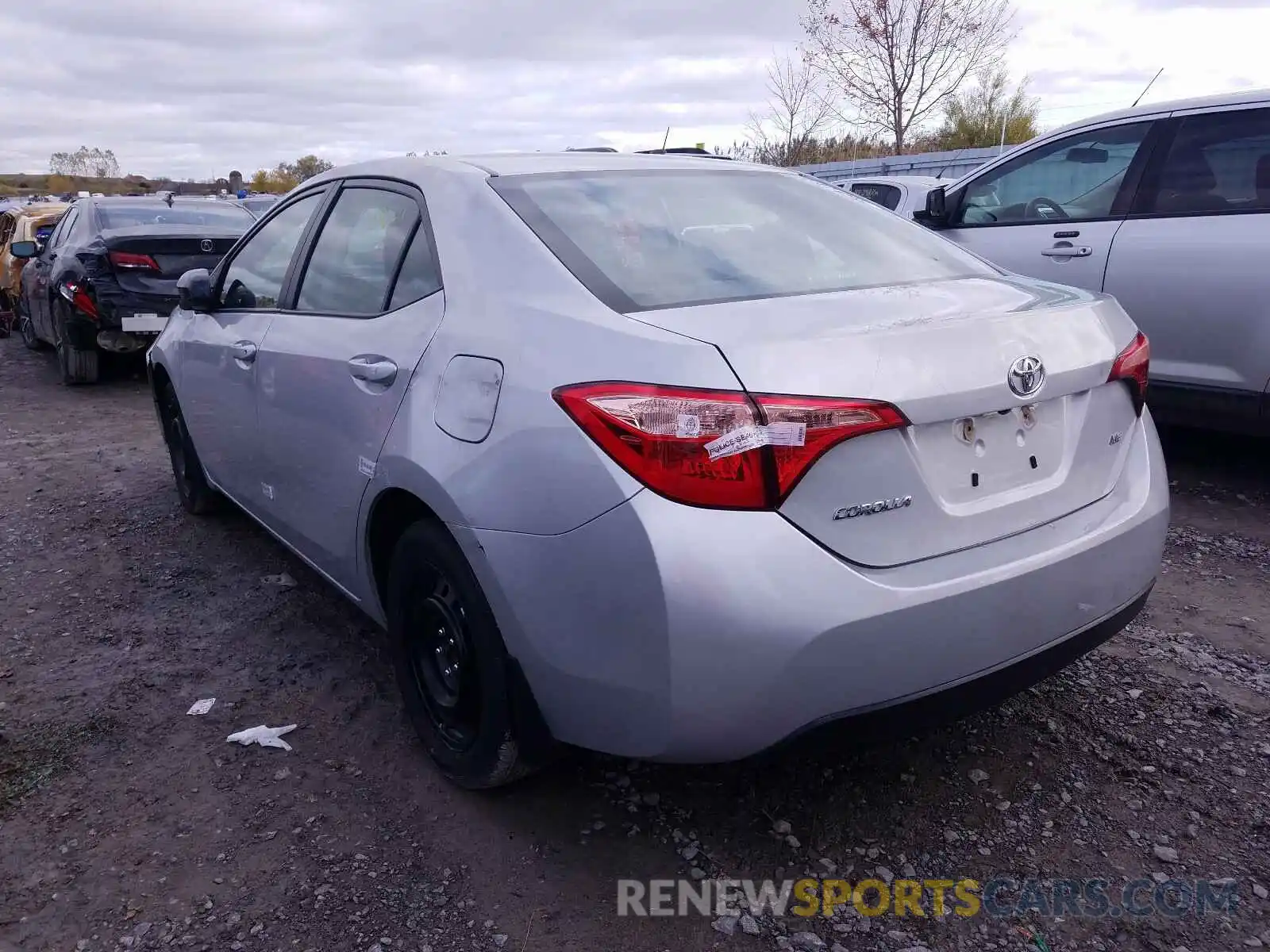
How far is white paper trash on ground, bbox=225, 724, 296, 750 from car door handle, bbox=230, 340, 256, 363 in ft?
4.24

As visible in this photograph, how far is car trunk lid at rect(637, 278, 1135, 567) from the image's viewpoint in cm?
197

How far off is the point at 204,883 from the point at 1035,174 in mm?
5211

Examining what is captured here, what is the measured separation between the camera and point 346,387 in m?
2.84

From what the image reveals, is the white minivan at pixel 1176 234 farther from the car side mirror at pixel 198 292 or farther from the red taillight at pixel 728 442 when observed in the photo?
the car side mirror at pixel 198 292

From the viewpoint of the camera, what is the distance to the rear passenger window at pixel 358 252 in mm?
2928

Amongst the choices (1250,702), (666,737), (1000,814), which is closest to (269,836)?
(666,737)

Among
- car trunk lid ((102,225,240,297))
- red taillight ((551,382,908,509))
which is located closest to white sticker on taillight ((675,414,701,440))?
red taillight ((551,382,908,509))

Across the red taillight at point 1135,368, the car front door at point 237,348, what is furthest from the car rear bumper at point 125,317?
the red taillight at point 1135,368

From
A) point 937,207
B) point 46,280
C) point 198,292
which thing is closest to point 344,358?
point 198,292

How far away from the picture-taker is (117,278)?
813 cm

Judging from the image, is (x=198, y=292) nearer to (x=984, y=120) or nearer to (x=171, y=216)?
(x=171, y=216)

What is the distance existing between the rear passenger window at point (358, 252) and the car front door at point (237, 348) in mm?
235

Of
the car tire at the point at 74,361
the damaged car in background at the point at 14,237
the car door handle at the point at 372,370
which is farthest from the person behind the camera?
the damaged car in background at the point at 14,237

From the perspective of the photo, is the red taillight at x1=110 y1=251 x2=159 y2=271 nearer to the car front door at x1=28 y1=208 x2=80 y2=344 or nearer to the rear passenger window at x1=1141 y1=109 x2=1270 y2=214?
the car front door at x1=28 y1=208 x2=80 y2=344
